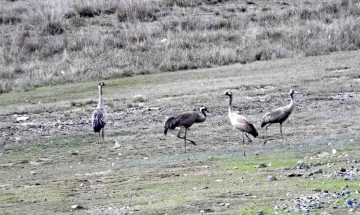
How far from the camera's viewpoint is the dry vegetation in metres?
39.0

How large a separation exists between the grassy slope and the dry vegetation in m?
1.31

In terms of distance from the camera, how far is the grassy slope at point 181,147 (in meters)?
18.0

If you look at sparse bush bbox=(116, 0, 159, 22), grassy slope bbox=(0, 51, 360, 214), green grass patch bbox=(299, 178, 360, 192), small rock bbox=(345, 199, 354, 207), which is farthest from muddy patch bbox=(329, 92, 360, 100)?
sparse bush bbox=(116, 0, 159, 22)

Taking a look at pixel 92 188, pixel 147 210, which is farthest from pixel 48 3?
pixel 147 210

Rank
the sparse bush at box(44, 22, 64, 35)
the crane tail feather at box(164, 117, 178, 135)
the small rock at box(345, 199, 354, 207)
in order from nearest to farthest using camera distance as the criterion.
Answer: the small rock at box(345, 199, 354, 207), the crane tail feather at box(164, 117, 178, 135), the sparse bush at box(44, 22, 64, 35)

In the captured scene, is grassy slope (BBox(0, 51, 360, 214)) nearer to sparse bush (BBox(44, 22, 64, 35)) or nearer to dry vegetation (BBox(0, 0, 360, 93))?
dry vegetation (BBox(0, 0, 360, 93))

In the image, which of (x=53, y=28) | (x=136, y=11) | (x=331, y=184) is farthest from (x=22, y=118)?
(x=331, y=184)

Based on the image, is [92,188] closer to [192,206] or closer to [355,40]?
[192,206]

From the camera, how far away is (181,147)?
25.4m

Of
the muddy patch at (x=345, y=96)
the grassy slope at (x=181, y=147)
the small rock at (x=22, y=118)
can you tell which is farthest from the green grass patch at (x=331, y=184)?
the small rock at (x=22, y=118)

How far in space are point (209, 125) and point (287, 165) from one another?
838 centimetres

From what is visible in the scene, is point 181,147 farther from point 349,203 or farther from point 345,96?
point 349,203

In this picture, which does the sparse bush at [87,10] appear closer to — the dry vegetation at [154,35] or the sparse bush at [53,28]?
the dry vegetation at [154,35]

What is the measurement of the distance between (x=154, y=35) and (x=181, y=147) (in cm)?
1843
